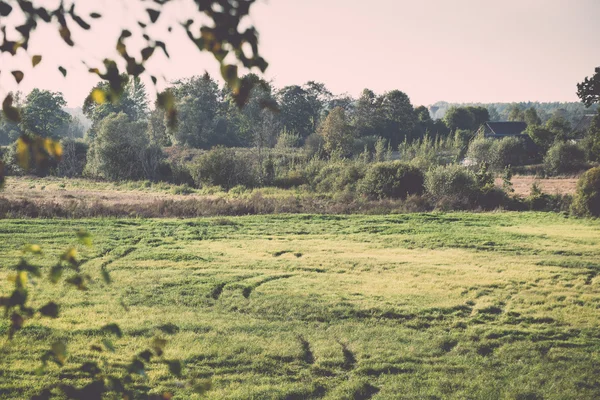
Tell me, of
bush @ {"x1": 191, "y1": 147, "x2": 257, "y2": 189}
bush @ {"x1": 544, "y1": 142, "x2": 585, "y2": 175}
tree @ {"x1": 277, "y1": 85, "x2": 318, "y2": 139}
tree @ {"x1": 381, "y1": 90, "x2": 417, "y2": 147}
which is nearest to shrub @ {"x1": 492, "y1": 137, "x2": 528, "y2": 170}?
bush @ {"x1": 544, "y1": 142, "x2": 585, "y2": 175}

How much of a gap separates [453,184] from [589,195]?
6.89 meters

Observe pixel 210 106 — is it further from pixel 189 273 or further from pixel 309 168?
pixel 189 273

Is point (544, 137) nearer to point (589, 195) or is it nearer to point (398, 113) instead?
point (398, 113)

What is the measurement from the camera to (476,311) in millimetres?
10422

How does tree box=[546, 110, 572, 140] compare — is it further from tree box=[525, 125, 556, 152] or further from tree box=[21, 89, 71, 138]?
tree box=[21, 89, 71, 138]

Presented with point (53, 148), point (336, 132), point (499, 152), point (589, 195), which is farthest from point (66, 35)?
point (499, 152)

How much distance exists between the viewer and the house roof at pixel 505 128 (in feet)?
262

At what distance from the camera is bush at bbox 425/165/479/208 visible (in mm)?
29141

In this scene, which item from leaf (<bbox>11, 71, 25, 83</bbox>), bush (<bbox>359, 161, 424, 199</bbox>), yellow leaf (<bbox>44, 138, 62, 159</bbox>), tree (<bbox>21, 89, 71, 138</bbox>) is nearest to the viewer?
yellow leaf (<bbox>44, 138, 62, 159</bbox>)

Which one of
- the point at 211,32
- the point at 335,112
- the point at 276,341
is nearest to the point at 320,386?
the point at 276,341

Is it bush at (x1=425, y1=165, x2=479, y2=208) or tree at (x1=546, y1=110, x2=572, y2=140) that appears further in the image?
tree at (x1=546, y1=110, x2=572, y2=140)

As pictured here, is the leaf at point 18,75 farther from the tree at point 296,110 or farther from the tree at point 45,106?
the tree at point 45,106

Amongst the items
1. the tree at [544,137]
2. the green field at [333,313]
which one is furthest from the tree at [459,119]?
the green field at [333,313]

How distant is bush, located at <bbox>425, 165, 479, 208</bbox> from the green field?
10.8 metres
